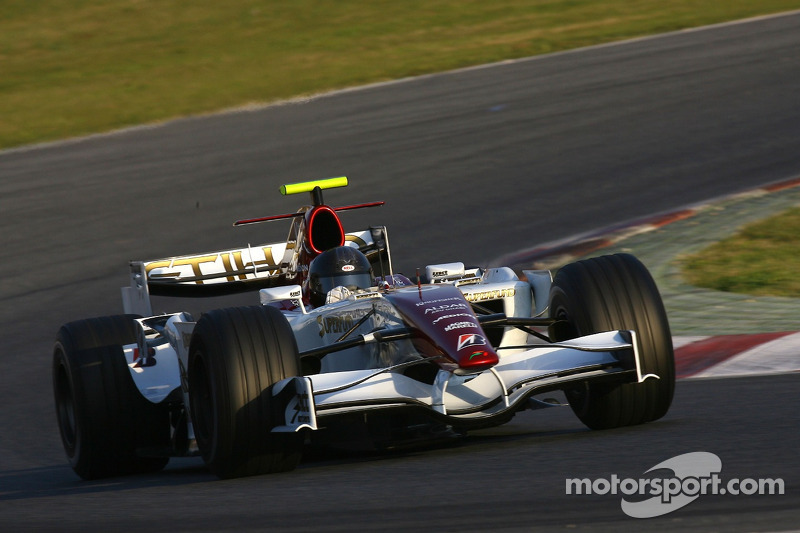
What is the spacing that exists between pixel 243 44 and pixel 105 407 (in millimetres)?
21032

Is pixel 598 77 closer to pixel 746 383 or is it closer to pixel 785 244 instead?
pixel 785 244

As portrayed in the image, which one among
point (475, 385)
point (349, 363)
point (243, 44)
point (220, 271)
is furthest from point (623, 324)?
point (243, 44)

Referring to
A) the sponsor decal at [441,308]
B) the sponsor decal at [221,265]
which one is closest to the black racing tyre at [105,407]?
the sponsor decal at [221,265]

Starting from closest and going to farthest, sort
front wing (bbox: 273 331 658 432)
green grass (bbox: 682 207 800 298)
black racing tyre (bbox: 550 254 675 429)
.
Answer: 1. front wing (bbox: 273 331 658 432)
2. black racing tyre (bbox: 550 254 675 429)
3. green grass (bbox: 682 207 800 298)

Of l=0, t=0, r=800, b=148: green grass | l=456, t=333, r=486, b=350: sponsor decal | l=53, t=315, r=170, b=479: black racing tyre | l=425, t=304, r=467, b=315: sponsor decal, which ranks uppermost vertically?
l=0, t=0, r=800, b=148: green grass

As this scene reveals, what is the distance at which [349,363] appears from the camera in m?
6.57

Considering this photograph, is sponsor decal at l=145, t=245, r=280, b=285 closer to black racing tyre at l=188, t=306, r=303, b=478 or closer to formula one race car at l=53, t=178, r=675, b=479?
formula one race car at l=53, t=178, r=675, b=479

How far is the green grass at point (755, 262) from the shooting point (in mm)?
10180

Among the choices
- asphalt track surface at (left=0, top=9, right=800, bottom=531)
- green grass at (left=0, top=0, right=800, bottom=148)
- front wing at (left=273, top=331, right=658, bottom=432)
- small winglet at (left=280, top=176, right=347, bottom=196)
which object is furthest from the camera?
green grass at (left=0, top=0, right=800, bottom=148)

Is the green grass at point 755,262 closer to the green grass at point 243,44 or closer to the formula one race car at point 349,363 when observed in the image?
the formula one race car at point 349,363

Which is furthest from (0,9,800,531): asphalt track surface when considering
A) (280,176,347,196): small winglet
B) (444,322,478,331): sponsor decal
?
(280,176,347,196): small winglet

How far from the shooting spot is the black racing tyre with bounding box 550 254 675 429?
19.9 feet

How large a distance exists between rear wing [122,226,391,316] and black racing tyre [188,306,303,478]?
2.39 metres

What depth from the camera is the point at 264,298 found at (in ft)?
23.3
